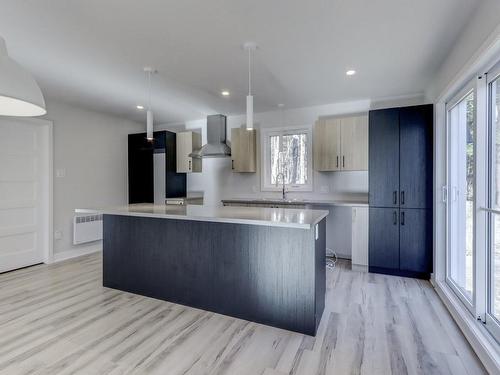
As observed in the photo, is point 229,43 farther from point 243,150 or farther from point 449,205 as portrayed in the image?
point 449,205

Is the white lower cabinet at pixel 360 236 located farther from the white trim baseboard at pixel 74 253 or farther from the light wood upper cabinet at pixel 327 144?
the white trim baseboard at pixel 74 253

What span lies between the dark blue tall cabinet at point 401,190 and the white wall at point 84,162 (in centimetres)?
449

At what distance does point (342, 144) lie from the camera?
419cm

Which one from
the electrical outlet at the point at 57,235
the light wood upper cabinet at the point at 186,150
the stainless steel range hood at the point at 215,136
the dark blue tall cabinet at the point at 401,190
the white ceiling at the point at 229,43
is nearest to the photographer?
the white ceiling at the point at 229,43

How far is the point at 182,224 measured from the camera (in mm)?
2748

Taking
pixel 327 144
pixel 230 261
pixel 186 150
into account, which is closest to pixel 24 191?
pixel 186 150

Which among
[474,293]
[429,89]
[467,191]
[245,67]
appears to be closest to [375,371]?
[474,293]

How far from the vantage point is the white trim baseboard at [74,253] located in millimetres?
4348

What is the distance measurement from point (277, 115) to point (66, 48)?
325 cm

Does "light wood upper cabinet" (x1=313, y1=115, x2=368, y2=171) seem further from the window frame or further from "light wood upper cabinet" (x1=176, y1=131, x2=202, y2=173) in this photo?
"light wood upper cabinet" (x1=176, y1=131, x2=202, y2=173)

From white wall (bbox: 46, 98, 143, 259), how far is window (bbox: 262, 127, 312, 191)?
2817 millimetres

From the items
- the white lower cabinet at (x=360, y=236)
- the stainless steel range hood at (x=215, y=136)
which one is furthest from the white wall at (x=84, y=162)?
the white lower cabinet at (x=360, y=236)

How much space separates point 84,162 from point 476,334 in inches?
215

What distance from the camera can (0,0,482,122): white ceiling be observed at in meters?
1.99
